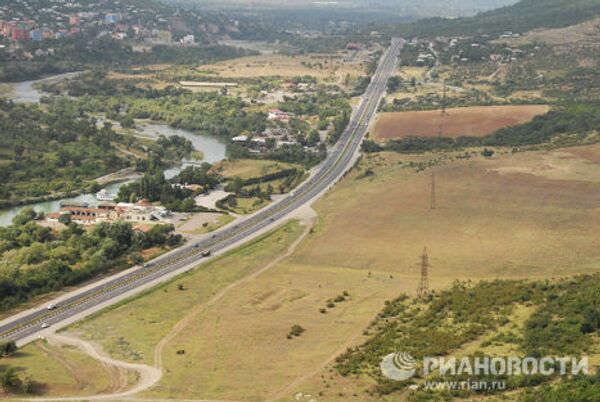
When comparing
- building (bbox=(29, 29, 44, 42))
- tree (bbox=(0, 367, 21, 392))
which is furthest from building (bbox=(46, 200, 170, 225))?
building (bbox=(29, 29, 44, 42))

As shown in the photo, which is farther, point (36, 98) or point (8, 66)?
point (8, 66)

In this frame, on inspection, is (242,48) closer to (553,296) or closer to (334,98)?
(334,98)

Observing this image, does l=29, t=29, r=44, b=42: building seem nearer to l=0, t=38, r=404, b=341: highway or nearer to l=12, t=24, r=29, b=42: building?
l=12, t=24, r=29, b=42: building

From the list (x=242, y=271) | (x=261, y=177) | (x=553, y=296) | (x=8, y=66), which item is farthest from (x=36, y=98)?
(x=553, y=296)

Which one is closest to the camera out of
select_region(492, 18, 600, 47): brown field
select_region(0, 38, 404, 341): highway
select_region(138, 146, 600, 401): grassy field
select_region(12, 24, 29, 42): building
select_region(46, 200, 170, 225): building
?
select_region(138, 146, 600, 401): grassy field

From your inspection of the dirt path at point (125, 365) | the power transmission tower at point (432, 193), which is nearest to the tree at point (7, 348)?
the dirt path at point (125, 365)

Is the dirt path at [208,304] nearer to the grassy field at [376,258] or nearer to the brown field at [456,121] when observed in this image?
the grassy field at [376,258]
